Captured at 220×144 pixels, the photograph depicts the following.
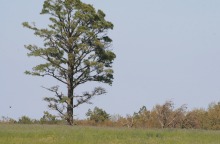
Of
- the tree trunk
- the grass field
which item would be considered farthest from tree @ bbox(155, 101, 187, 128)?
the grass field

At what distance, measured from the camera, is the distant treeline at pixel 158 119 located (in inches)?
1734

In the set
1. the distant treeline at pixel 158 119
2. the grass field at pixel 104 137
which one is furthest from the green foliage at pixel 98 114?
the grass field at pixel 104 137

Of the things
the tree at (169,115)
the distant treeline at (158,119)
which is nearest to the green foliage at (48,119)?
the distant treeline at (158,119)

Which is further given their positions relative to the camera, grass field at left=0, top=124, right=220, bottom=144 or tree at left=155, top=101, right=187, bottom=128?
tree at left=155, top=101, right=187, bottom=128

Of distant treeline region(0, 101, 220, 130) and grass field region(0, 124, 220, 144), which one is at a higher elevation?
distant treeline region(0, 101, 220, 130)

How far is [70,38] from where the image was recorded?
4028 centimetres

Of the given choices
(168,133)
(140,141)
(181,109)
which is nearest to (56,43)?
(181,109)

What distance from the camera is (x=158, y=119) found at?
50.4m

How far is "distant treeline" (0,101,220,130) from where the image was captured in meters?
44.0

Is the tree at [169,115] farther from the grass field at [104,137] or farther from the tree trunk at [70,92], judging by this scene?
the grass field at [104,137]

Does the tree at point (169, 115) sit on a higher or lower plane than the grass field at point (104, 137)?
higher

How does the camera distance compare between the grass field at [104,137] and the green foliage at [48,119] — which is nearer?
the grass field at [104,137]

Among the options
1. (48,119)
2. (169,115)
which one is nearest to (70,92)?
(48,119)

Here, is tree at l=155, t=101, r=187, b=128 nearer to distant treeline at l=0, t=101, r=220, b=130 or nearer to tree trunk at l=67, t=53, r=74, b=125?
distant treeline at l=0, t=101, r=220, b=130
